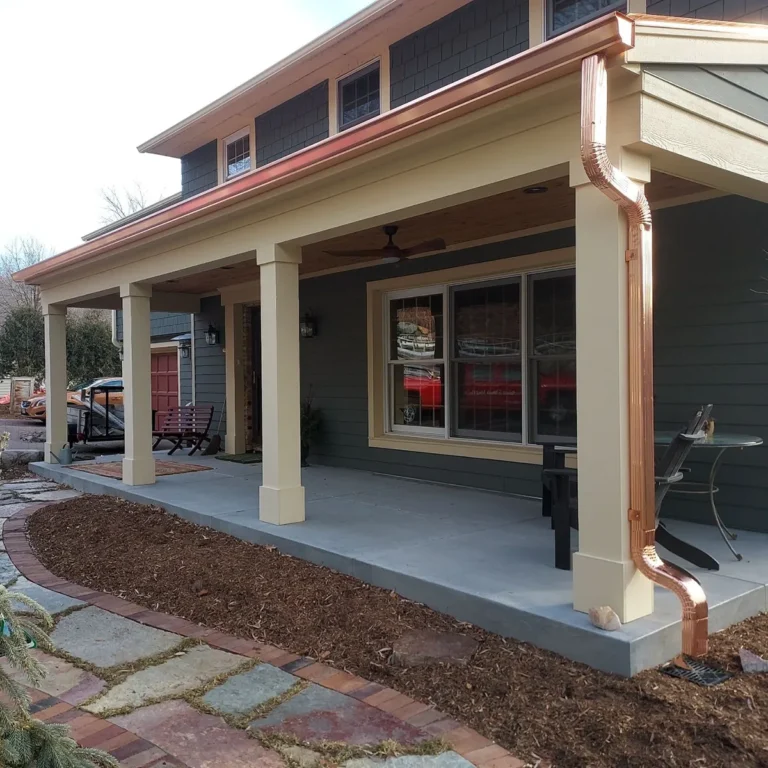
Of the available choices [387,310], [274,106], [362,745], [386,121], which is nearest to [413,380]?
[387,310]

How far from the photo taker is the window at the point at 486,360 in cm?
628

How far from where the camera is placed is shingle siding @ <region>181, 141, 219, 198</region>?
11.0 m

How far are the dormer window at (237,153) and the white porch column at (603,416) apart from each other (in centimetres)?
806

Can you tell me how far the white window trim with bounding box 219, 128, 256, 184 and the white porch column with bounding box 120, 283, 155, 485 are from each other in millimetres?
2906

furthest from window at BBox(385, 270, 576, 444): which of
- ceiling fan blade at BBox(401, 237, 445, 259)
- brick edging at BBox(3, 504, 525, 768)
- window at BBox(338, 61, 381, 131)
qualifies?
brick edging at BBox(3, 504, 525, 768)

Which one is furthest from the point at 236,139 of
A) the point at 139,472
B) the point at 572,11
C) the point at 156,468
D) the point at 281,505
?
the point at 281,505

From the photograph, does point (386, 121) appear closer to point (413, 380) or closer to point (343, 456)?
point (413, 380)

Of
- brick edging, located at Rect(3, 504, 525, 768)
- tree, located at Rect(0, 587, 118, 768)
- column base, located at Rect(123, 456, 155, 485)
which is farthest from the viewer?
column base, located at Rect(123, 456, 155, 485)

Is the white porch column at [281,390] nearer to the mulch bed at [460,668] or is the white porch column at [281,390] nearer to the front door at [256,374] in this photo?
the mulch bed at [460,668]

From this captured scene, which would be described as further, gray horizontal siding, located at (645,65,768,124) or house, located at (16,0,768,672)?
gray horizontal siding, located at (645,65,768,124)

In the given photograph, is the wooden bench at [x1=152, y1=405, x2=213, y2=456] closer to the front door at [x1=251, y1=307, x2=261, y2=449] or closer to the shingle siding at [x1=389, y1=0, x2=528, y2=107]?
the front door at [x1=251, y1=307, x2=261, y2=449]

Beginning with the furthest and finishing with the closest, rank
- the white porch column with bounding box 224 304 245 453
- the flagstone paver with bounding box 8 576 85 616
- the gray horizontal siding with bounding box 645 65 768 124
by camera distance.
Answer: the white porch column with bounding box 224 304 245 453, the flagstone paver with bounding box 8 576 85 616, the gray horizontal siding with bounding box 645 65 768 124

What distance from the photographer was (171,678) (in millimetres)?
3215

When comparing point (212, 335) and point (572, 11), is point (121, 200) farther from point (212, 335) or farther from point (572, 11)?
point (572, 11)
